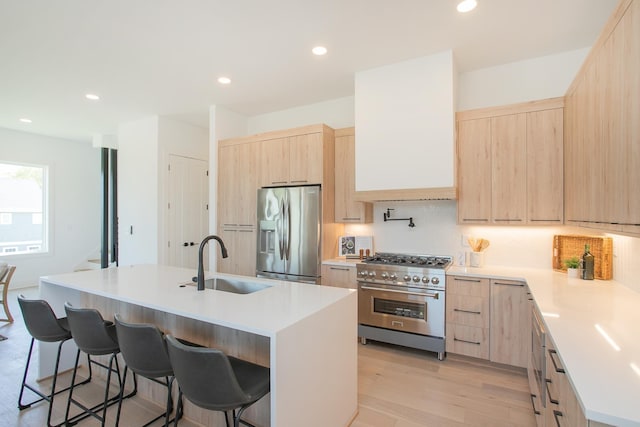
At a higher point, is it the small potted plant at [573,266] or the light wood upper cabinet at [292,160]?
the light wood upper cabinet at [292,160]

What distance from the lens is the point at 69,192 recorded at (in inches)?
269

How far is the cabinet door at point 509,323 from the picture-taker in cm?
284

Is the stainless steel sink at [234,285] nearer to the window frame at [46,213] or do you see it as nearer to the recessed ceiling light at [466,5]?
the recessed ceiling light at [466,5]

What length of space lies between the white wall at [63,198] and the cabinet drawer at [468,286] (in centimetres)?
745

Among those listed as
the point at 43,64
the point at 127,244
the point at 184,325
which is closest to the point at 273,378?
the point at 184,325

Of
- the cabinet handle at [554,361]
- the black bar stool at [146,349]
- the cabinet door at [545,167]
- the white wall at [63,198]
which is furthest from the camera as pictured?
the white wall at [63,198]

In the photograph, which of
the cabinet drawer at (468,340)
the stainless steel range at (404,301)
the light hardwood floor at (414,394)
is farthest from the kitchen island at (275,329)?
the cabinet drawer at (468,340)

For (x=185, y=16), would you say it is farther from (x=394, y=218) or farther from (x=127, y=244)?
(x=127, y=244)

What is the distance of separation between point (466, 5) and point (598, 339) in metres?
2.29

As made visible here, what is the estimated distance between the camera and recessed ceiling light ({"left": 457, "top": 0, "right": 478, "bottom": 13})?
2.36 meters

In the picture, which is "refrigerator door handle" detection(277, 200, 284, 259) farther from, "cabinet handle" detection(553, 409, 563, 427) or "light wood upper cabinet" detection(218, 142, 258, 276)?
"cabinet handle" detection(553, 409, 563, 427)

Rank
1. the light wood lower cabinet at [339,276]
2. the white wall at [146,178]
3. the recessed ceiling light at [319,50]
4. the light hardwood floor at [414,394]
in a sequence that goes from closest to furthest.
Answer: the light hardwood floor at [414,394] → the recessed ceiling light at [319,50] → the light wood lower cabinet at [339,276] → the white wall at [146,178]

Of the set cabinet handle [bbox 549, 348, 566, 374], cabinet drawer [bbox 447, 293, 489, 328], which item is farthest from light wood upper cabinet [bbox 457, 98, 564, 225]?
cabinet handle [bbox 549, 348, 566, 374]

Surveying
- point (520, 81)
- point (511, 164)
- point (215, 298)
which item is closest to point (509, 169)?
point (511, 164)
